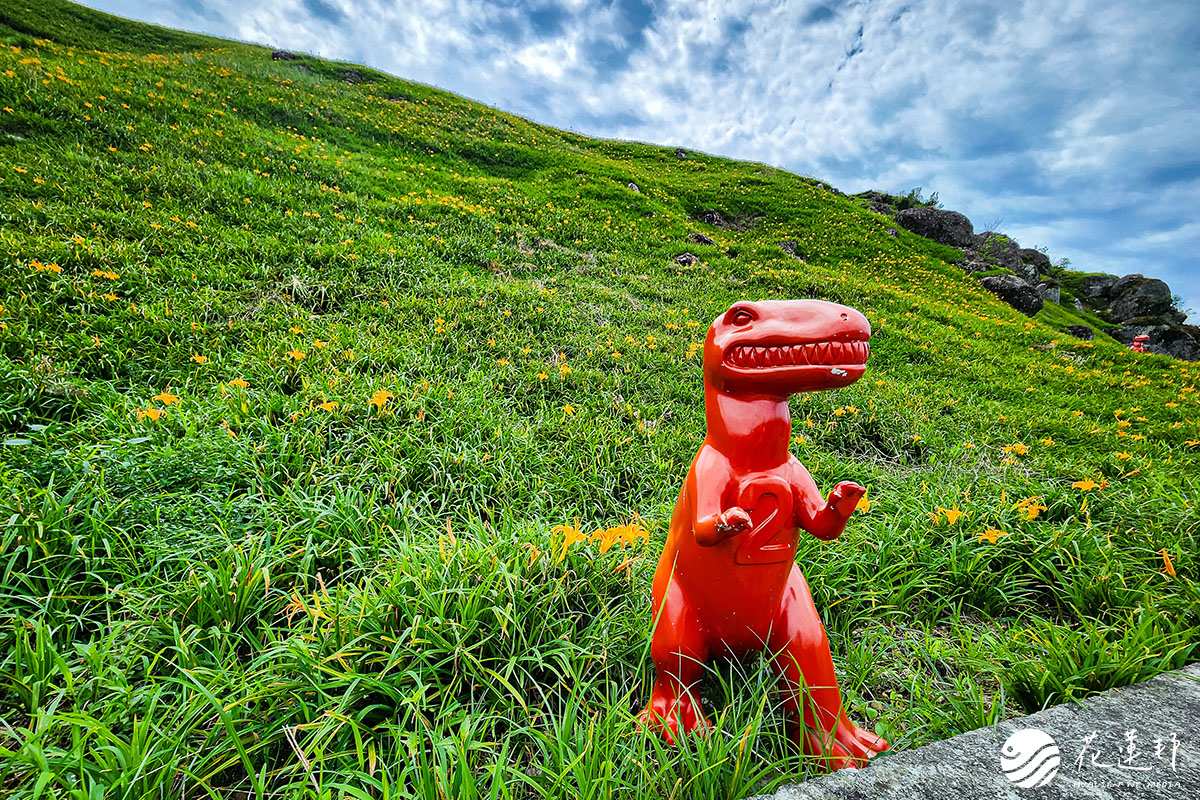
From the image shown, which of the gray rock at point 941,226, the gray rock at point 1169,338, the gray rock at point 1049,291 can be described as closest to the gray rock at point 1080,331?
the gray rock at point 1169,338

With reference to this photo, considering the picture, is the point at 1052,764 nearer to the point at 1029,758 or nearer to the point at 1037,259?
the point at 1029,758

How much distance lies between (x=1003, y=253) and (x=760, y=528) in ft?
89.9

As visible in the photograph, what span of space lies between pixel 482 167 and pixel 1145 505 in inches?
585

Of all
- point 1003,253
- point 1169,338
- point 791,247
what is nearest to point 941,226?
point 1003,253

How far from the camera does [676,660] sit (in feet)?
5.34

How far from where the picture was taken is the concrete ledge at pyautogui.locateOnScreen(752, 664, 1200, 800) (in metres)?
1.08

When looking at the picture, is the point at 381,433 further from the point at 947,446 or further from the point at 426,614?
the point at 947,446

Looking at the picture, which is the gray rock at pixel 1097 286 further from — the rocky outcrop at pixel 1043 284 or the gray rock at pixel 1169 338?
the gray rock at pixel 1169 338

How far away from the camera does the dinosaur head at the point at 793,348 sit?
140cm

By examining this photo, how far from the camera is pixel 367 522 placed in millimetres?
2488

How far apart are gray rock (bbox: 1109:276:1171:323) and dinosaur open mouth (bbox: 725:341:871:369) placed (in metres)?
30.5

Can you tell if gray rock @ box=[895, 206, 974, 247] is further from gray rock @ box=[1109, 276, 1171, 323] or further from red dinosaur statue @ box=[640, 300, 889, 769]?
red dinosaur statue @ box=[640, 300, 889, 769]

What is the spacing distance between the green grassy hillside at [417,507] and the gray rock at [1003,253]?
15.2 metres

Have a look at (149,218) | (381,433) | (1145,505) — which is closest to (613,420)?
(381,433)
